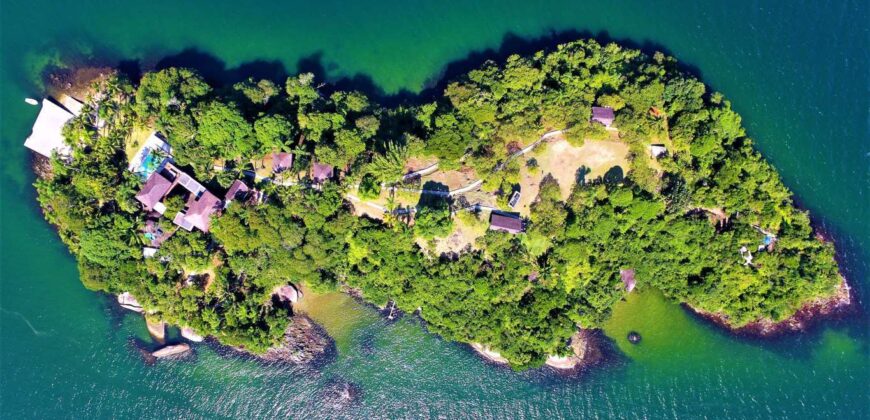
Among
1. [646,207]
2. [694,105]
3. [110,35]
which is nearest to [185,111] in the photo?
[110,35]

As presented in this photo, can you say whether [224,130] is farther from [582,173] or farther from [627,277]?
[627,277]

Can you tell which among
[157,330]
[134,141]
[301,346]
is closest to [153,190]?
[134,141]

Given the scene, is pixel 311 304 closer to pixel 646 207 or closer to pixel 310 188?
pixel 310 188

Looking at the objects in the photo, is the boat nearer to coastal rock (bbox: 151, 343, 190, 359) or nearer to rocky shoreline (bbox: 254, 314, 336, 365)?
coastal rock (bbox: 151, 343, 190, 359)

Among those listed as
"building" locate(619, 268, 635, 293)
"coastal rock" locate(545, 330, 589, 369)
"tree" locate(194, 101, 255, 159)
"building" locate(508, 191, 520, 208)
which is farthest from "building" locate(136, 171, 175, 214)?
"building" locate(619, 268, 635, 293)

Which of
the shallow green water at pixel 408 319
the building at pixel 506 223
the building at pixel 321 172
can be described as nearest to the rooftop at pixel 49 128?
the shallow green water at pixel 408 319

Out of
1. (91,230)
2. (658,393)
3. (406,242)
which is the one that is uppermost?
(406,242)
